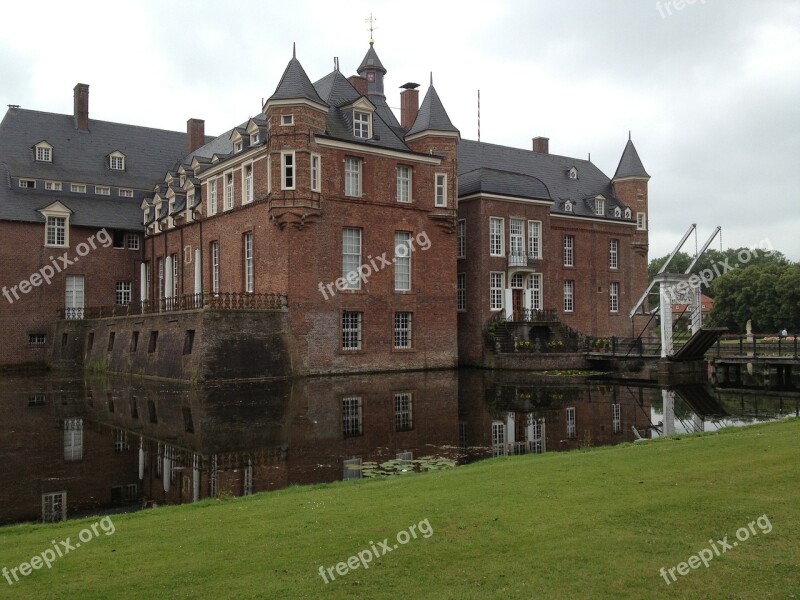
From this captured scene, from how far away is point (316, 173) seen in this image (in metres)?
31.5

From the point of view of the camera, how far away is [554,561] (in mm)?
5875

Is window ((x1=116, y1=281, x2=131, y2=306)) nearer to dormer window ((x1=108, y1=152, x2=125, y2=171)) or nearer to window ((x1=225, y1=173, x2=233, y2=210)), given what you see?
dormer window ((x1=108, y1=152, x2=125, y2=171))

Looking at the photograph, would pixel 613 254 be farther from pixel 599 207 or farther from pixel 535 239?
pixel 535 239

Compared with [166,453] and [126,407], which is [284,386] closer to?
[126,407]

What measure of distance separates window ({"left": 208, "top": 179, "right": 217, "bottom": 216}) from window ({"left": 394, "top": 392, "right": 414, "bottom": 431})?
1794cm

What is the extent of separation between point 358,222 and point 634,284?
76.7ft

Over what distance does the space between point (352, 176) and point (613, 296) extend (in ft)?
72.4

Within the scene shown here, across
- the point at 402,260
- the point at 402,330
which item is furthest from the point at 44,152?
the point at 402,330

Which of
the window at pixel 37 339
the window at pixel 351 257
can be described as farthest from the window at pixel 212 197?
the window at pixel 37 339

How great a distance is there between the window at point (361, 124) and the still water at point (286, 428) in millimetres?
11737

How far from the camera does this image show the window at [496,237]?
129ft

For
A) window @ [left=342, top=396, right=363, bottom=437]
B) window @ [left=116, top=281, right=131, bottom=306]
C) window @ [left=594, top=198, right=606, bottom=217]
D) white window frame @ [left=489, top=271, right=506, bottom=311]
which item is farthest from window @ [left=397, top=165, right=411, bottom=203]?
window @ [left=116, top=281, right=131, bottom=306]

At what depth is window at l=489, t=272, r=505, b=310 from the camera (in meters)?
39.0

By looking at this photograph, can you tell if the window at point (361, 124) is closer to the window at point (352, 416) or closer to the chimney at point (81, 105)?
the window at point (352, 416)
